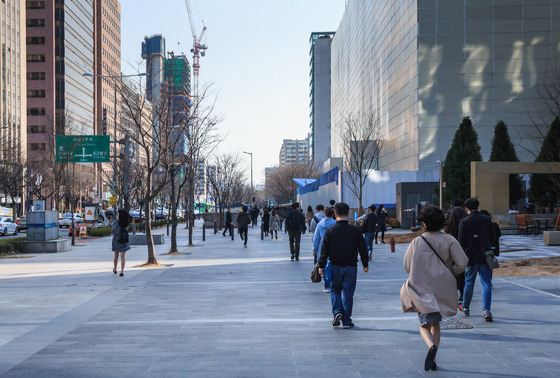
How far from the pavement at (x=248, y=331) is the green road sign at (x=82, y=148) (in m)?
19.5

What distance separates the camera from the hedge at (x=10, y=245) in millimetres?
21844

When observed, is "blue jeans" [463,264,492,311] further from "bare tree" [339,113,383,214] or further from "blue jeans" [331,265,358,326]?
"bare tree" [339,113,383,214]

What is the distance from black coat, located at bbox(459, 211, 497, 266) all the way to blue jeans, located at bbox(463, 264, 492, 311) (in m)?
0.12

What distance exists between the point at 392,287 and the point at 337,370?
21.7 feet

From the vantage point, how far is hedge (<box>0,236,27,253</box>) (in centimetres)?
2184

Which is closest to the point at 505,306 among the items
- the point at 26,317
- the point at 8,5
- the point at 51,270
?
the point at 26,317

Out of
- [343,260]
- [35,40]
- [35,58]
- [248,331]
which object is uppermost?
[35,40]

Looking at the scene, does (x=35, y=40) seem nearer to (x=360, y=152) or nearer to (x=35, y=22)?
(x=35, y=22)

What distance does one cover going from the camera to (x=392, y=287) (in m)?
12.3

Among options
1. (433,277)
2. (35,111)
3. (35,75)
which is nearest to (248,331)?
(433,277)

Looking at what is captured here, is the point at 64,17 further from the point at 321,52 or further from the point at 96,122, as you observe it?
the point at 321,52

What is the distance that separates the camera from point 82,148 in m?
34.5

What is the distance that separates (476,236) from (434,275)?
3.20 metres

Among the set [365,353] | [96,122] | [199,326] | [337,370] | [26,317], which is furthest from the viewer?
[96,122]
